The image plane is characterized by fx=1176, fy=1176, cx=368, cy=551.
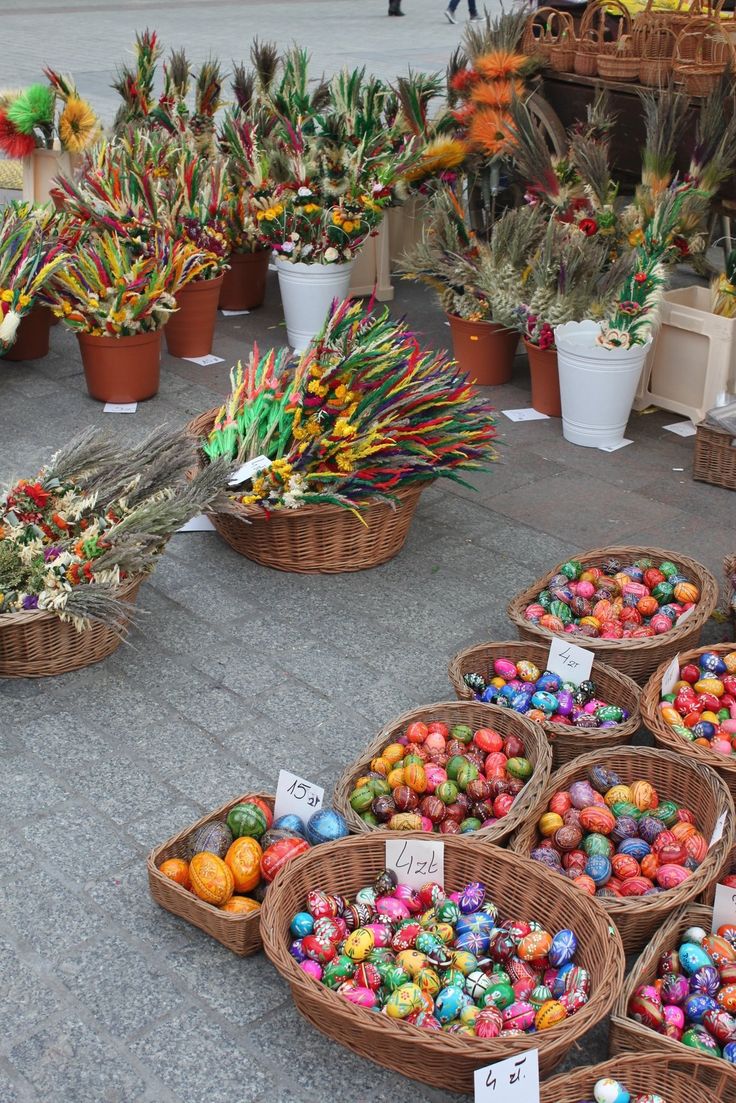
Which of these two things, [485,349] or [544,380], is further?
[485,349]

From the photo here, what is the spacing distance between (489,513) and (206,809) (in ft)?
5.94

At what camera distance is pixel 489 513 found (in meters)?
4.11

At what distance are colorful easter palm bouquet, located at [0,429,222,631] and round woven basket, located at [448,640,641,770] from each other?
868 mm

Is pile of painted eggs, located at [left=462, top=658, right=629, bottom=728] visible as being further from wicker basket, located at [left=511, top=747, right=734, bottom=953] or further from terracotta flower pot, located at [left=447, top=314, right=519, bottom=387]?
terracotta flower pot, located at [left=447, top=314, right=519, bottom=387]

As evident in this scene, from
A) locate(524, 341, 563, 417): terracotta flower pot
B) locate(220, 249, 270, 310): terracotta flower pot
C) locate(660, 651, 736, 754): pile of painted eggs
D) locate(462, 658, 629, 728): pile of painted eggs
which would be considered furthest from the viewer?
locate(220, 249, 270, 310): terracotta flower pot

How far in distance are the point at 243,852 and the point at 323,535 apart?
1.45 meters

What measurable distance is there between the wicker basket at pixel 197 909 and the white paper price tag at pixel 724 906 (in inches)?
33.1

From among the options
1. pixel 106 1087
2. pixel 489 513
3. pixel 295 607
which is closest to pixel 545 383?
pixel 489 513

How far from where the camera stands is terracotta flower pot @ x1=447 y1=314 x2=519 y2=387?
16.6 feet

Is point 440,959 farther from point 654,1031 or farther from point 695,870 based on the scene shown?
point 695,870

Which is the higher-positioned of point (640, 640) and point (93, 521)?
point (93, 521)

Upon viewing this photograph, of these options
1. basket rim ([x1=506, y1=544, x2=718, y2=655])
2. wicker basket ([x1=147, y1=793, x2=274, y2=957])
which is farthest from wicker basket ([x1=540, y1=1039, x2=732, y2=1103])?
basket rim ([x1=506, y1=544, x2=718, y2=655])

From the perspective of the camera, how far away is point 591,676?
2.86 m

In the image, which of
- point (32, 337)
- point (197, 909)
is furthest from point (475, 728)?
point (32, 337)
